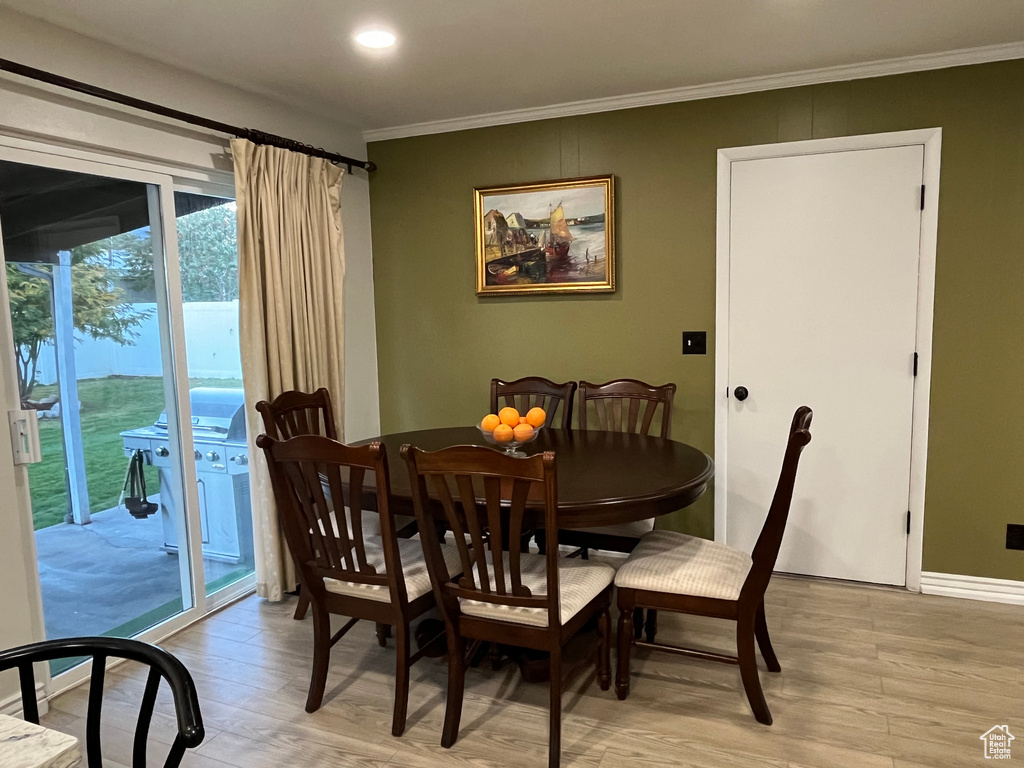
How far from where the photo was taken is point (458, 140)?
3.89m

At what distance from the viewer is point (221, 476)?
336 cm

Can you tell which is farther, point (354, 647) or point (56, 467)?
point (354, 647)

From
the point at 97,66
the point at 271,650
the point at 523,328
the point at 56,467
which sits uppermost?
the point at 97,66

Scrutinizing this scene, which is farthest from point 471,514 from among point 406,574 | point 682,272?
point 682,272

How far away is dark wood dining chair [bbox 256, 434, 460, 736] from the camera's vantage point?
6.90 ft

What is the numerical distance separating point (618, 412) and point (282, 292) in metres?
1.75

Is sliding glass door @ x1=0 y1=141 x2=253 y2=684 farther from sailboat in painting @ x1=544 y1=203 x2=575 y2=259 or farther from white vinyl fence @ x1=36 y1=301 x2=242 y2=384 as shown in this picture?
sailboat in painting @ x1=544 y1=203 x2=575 y2=259

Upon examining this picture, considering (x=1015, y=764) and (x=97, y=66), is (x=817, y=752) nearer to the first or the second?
(x=1015, y=764)

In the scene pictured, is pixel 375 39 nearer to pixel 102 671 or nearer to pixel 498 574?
pixel 498 574

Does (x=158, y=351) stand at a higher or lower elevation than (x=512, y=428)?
higher

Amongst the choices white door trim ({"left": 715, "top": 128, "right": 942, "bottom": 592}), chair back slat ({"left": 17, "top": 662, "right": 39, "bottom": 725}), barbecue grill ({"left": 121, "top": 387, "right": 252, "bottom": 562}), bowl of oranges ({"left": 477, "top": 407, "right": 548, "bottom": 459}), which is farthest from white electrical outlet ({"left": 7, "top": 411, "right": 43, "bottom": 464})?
white door trim ({"left": 715, "top": 128, "right": 942, "bottom": 592})

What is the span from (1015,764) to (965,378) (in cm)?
166

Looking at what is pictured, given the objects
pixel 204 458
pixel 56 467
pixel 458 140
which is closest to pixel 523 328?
pixel 458 140

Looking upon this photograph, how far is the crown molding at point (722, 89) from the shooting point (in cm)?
293
